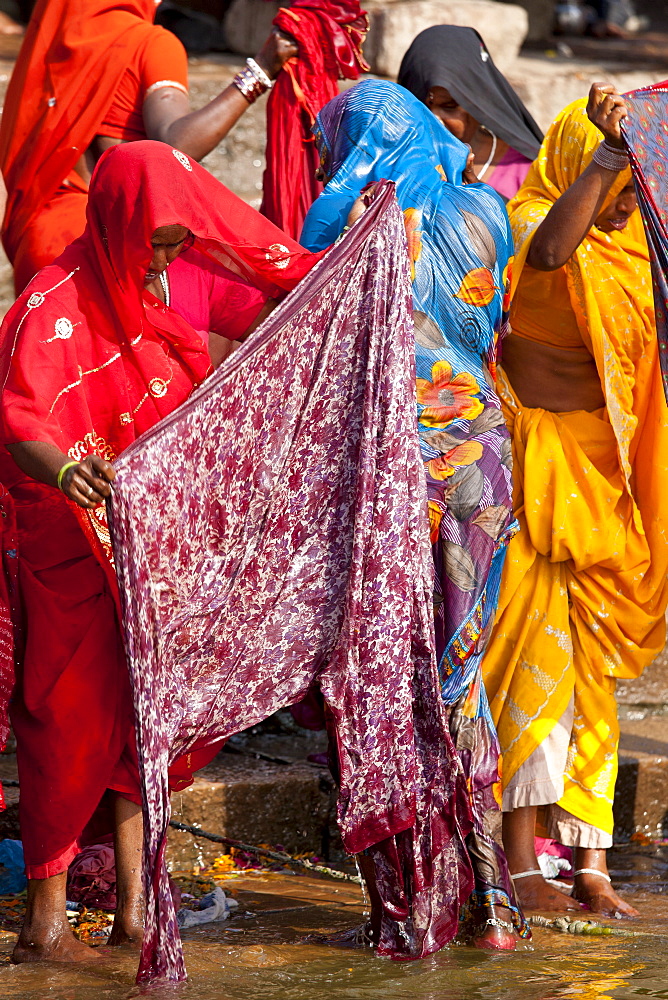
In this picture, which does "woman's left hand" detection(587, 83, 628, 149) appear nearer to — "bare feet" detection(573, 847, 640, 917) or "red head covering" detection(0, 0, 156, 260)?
"red head covering" detection(0, 0, 156, 260)

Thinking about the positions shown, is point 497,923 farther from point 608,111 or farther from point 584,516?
point 608,111

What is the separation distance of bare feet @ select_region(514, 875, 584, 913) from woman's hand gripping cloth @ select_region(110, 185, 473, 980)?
521mm

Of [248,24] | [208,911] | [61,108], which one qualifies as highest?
[248,24]

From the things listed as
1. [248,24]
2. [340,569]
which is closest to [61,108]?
[340,569]

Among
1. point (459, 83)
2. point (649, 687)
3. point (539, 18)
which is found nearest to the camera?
point (459, 83)

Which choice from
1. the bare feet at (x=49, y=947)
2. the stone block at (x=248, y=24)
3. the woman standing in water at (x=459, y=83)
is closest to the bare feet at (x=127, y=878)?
the bare feet at (x=49, y=947)

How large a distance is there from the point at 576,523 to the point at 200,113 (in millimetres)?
1772

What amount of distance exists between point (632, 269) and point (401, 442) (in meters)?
1.11

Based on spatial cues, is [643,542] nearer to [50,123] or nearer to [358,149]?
[358,149]

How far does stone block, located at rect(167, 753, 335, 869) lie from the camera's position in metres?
4.21

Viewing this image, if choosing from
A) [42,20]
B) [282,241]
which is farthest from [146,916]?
[42,20]

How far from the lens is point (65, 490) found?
9.96 ft

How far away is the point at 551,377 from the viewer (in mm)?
4070

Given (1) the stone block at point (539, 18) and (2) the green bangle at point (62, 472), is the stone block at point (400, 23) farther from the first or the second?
(2) the green bangle at point (62, 472)
